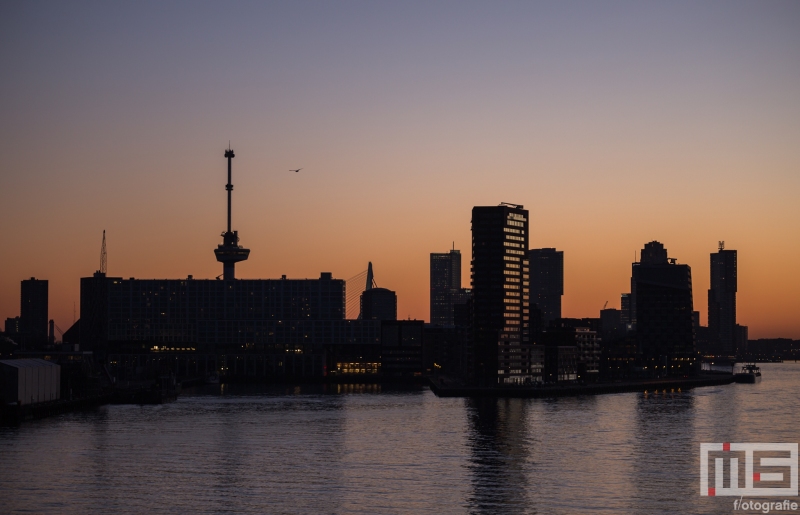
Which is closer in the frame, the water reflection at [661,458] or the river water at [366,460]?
the river water at [366,460]

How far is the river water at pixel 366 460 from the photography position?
71.6 metres

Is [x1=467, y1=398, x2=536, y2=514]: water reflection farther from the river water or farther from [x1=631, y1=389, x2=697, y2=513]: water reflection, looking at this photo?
[x1=631, y1=389, x2=697, y2=513]: water reflection

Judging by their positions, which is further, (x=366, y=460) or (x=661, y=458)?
(x=661, y=458)

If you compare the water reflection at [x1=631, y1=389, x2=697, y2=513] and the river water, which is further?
the water reflection at [x1=631, y1=389, x2=697, y2=513]

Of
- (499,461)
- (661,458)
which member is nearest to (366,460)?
(499,461)

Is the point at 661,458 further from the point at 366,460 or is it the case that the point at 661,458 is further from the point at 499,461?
the point at 366,460

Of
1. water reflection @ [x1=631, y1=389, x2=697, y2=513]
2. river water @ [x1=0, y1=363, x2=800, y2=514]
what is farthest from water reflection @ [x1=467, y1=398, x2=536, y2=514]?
water reflection @ [x1=631, y1=389, x2=697, y2=513]

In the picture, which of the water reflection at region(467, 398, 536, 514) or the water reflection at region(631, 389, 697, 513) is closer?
the water reflection at region(467, 398, 536, 514)

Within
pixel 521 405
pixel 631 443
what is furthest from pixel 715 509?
pixel 521 405

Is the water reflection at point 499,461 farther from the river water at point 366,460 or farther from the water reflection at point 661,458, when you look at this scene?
the water reflection at point 661,458

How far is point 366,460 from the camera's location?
9344 centimetres

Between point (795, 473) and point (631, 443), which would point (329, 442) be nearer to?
point (631, 443)

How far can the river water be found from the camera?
71625 mm

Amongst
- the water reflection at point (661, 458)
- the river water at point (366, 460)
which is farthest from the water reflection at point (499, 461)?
the water reflection at point (661, 458)
